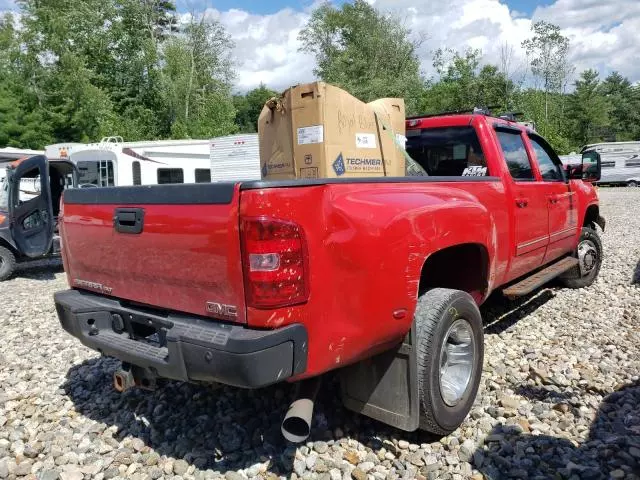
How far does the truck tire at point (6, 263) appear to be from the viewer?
858 cm

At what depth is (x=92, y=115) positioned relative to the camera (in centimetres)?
3022

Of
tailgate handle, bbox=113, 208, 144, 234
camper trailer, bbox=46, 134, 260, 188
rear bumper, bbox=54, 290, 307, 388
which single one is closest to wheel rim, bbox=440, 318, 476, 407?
rear bumper, bbox=54, 290, 307, 388

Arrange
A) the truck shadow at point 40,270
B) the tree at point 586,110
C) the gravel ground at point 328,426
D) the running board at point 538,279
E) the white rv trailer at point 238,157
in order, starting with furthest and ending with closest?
the tree at point 586,110
the white rv trailer at point 238,157
the truck shadow at point 40,270
the running board at point 538,279
the gravel ground at point 328,426

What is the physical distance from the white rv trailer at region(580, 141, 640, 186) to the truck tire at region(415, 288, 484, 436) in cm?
3193

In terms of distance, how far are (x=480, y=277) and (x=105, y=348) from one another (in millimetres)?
2395

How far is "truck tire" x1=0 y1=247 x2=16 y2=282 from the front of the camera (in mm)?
8578

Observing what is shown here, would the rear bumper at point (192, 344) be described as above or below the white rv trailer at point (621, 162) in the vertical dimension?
below

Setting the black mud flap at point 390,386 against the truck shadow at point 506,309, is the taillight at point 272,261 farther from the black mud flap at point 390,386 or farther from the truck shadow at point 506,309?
the truck shadow at point 506,309

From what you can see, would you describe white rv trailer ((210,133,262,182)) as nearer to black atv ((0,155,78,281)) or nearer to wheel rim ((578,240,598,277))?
black atv ((0,155,78,281))

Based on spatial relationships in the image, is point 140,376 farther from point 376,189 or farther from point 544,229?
point 544,229

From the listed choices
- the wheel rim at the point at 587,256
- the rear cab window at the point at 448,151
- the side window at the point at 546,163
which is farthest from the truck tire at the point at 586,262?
the rear cab window at the point at 448,151

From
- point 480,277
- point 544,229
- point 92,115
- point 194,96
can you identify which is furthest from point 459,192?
point 194,96

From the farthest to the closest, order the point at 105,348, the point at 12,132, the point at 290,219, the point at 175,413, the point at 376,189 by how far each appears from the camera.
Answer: the point at 12,132 < the point at 175,413 < the point at 105,348 < the point at 376,189 < the point at 290,219

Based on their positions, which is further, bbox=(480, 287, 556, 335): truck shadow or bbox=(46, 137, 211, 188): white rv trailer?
bbox=(46, 137, 211, 188): white rv trailer
